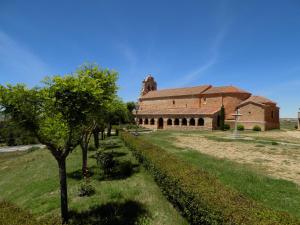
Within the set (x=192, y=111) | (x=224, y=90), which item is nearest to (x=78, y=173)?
(x=192, y=111)

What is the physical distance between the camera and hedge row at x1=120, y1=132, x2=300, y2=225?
460 centimetres

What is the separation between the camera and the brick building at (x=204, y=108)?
1647 inches

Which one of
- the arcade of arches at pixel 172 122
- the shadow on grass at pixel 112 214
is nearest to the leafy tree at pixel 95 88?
the shadow on grass at pixel 112 214

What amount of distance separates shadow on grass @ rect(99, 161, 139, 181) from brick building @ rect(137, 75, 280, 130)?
31453mm

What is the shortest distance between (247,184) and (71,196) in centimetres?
771

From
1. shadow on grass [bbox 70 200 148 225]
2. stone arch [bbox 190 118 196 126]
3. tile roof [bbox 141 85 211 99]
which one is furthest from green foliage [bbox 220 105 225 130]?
shadow on grass [bbox 70 200 148 225]

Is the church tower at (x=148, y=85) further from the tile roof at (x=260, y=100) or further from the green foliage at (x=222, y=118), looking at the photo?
the tile roof at (x=260, y=100)

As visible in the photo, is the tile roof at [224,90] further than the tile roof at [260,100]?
Yes

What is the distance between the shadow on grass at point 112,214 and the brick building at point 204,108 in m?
36.1

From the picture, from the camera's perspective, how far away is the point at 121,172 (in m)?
13.2

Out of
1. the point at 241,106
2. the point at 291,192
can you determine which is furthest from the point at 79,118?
the point at 241,106

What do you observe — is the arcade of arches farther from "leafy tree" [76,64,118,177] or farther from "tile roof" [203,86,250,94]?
"leafy tree" [76,64,118,177]

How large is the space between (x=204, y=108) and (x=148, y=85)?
77.0 feet

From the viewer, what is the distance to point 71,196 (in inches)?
412
